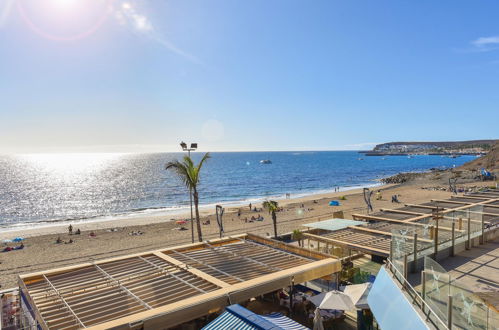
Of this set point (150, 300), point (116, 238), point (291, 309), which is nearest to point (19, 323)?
point (150, 300)

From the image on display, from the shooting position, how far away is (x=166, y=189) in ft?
298

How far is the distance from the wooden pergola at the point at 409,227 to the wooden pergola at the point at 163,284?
8.91 feet

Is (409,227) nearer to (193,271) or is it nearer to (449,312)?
(449,312)

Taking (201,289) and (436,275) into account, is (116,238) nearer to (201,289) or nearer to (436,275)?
(201,289)

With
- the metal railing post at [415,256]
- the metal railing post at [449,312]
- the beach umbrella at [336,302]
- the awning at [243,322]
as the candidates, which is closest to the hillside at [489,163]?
the metal railing post at [415,256]

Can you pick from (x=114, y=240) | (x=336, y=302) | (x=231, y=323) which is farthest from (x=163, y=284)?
(x=114, y=240)

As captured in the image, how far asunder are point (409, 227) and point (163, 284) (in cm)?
706

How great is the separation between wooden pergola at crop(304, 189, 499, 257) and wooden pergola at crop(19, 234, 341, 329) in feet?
8.91

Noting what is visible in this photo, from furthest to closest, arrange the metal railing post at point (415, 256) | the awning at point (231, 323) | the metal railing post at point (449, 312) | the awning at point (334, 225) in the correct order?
the awning at point (334, 225), the metal railing post at point (415, 256), the awning at point (231, 323), the metal railing post at point (449, 312)

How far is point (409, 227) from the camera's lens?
939 centimetres

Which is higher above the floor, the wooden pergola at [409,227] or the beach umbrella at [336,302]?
the wooden pergola at [409,227]

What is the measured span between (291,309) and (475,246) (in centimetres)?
682

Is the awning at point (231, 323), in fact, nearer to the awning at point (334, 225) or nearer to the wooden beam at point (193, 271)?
the wooden beam at point (193, 271)

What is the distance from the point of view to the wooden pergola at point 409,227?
9766mm
